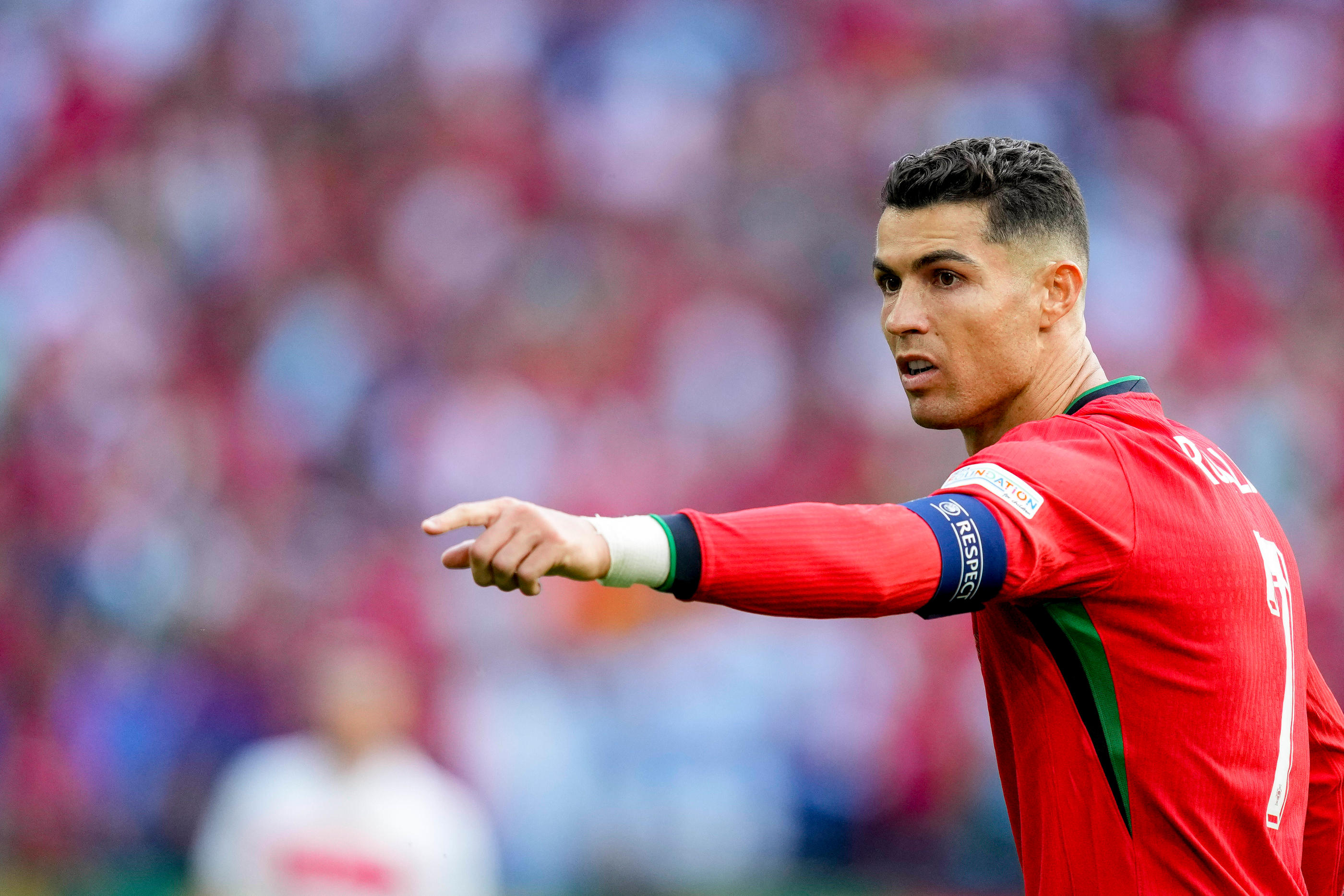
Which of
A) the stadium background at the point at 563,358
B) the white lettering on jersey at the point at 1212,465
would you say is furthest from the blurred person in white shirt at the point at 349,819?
the white lettering on jersey at the point at 1212,465

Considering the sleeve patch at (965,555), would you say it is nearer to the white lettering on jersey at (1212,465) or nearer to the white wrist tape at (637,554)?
the white wrist tape at (637,554)

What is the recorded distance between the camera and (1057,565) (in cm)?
231

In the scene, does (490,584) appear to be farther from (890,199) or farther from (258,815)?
(258,815)

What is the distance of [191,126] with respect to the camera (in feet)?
39.1

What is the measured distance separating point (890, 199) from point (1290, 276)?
8.98 meters

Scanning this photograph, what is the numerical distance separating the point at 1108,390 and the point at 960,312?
1.03 ft

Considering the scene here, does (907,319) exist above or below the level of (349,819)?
above

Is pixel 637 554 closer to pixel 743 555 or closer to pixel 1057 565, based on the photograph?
pixel 743 555

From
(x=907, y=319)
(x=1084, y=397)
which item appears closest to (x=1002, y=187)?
(x=907, y=319)

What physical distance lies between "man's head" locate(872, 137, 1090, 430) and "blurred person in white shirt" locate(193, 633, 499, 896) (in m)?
3.68

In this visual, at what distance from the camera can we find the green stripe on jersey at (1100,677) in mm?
2475

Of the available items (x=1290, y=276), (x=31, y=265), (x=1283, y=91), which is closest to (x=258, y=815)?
(x=31, y=265)

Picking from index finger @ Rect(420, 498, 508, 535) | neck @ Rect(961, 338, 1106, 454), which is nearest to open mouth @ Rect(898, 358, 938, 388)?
neck @ Rect(961, 338, 1106, 454)

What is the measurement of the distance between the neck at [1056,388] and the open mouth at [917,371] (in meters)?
0.13
